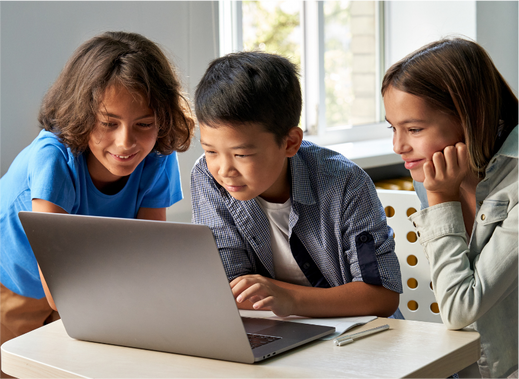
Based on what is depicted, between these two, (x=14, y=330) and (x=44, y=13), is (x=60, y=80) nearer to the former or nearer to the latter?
(x=44, y=13)

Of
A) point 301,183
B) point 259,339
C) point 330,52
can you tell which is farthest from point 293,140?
point 330,52

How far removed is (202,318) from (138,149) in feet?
1.90

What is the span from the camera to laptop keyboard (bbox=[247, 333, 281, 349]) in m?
0.73

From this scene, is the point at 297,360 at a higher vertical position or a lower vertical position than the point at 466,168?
lower

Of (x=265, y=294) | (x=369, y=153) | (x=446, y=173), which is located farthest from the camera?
(x=369, y=153)

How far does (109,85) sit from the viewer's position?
1.13 metres

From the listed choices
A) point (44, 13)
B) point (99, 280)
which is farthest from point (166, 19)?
point (99, 280)

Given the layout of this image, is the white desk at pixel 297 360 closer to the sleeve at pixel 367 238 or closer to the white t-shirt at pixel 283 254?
the sleeve at pixel 367 238

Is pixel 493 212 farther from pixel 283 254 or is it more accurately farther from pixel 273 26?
pixel 273 26

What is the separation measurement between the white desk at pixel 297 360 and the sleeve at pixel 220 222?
309mm

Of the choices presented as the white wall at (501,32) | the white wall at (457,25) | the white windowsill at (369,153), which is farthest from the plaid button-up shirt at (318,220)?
the white wall at (501,32)

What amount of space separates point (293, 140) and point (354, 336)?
408 millimetres

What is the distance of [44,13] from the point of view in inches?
54.6

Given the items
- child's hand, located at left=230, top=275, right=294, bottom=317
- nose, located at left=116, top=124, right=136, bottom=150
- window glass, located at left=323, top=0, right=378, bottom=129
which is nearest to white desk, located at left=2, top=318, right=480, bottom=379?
child's hand, located at left=230, top=275, right=294, bottom=317
